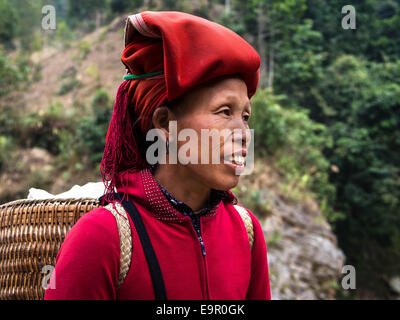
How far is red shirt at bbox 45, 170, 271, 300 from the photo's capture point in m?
1.08

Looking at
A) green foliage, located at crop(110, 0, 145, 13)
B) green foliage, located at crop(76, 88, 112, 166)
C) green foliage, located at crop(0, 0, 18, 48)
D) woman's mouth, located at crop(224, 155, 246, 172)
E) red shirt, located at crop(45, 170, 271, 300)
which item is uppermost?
green foliage, located at crop(110, 0, 145, 13)

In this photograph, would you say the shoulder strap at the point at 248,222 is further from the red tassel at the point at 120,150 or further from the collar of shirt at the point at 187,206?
the red tassel at the point at 120,150

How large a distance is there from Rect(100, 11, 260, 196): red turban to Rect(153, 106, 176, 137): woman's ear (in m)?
0.02

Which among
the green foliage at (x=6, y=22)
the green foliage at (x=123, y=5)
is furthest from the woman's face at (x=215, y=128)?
the green foliage at (x=123, y=5)

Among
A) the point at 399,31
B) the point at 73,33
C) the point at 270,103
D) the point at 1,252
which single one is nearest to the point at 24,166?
the point at 270,103

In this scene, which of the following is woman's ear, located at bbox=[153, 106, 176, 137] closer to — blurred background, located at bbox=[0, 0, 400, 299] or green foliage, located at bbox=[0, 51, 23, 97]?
blurred background, located at bbox=[0, 0, 400, 299]

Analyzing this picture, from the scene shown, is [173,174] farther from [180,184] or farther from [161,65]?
[161,65]

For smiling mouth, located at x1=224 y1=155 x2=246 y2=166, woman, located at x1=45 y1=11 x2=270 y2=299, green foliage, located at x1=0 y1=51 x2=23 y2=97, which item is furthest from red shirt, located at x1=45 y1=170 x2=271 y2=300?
green foliage, located at x1=0 y1=51 x2=23 y2=97

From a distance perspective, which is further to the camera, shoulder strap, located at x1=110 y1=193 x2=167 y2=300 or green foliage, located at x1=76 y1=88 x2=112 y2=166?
green foliage, located at x1=76 y1=88 x2=112 y2=166

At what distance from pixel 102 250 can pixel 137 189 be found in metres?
0.23

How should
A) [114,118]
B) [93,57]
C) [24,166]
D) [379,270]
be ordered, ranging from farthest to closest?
[93,57] < [379,270] < [24,166] < [114,118]

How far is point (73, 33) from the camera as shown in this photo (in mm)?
24219
